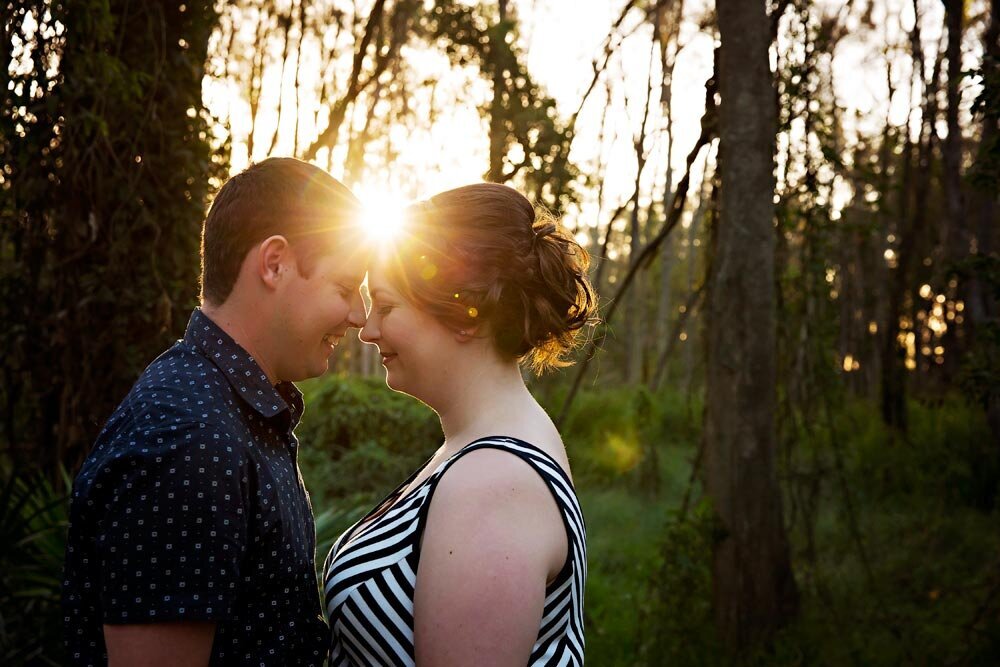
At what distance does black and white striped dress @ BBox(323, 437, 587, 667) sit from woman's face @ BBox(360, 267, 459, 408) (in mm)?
271

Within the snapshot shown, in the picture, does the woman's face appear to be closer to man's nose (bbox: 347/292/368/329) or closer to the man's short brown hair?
man's nose (bbox: 347/292/368/329)

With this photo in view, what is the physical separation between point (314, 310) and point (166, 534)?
580mm

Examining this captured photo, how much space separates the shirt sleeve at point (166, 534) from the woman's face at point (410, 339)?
0.55 meters

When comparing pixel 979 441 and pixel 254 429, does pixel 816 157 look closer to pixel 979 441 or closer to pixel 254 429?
pixel 254 429

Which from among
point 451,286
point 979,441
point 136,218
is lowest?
point 979,441

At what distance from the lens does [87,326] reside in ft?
13.9

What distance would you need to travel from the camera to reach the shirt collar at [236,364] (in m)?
1.62

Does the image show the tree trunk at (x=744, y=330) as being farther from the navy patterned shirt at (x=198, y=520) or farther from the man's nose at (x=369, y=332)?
the navy patterned shirt at (x=198, y=520)

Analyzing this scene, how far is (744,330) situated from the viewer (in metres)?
4.16

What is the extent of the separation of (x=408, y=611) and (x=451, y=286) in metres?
0.64

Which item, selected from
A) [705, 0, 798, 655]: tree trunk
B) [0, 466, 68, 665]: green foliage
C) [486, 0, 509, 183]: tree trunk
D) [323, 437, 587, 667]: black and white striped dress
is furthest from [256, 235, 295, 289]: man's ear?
[486, 0, 509, 183]: tree trunk

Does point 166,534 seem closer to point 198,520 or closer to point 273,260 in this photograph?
point 198,520

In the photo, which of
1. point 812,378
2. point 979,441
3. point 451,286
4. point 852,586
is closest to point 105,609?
point 451,286

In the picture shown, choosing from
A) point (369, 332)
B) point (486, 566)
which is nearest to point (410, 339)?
point (369, 332)
